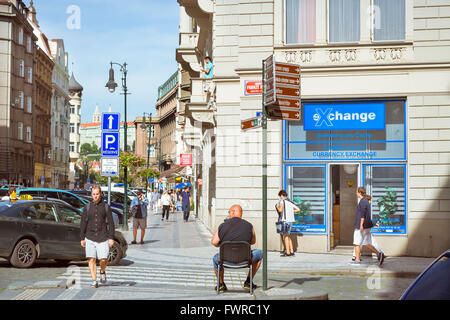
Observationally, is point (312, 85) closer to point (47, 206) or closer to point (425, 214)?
point (425, 214)

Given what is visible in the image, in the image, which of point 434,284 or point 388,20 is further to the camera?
point 388,20

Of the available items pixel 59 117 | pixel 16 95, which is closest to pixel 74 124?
pixel 59 117

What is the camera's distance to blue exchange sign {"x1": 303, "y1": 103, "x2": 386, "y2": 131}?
1820cm

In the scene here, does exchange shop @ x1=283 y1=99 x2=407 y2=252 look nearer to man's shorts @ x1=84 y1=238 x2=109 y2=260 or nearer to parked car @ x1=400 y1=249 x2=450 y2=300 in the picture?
man's shorts @ x1=84 y1=238 x2=109 y2=260

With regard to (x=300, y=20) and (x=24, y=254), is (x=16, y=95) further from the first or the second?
(x=24, y=254)

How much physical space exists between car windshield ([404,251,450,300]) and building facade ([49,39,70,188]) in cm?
9252

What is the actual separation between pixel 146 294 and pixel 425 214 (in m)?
9.98

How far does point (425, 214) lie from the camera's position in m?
17.7

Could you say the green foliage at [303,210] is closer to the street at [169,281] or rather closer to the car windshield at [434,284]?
the street at [169,281]

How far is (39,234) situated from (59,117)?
292 ft

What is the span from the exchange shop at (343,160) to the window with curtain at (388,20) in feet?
5.74

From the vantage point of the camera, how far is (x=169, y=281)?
12.6 meters

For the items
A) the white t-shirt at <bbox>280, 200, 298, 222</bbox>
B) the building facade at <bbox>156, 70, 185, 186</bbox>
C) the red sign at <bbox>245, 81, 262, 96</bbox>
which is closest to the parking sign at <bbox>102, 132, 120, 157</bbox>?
the red sign at <bbox>245, 81, 262, 96</bbox>
